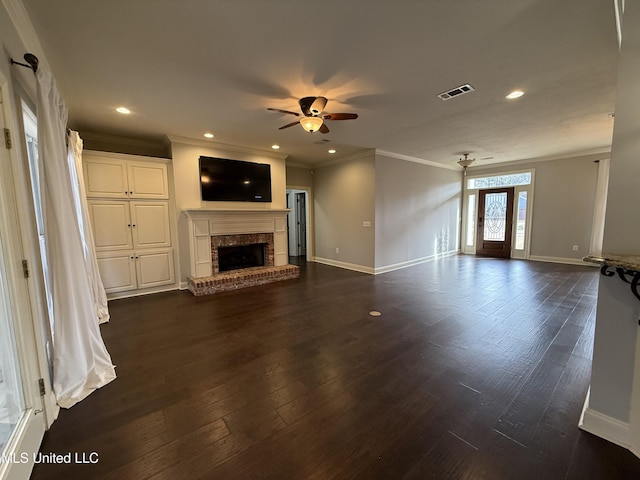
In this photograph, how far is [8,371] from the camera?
1545mm

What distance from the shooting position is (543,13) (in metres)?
1.80

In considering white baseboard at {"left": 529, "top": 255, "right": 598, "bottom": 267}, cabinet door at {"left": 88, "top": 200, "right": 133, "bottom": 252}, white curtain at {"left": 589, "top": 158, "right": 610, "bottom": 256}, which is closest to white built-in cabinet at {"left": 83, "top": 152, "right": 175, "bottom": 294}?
cabinet door at {"left": 88, "top": 200, "right": 133, "bottom": 252}

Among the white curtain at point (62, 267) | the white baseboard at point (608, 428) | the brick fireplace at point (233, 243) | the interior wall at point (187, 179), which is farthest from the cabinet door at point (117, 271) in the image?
the white baseboard at point (608, 428)

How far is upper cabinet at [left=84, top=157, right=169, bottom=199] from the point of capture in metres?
3.99

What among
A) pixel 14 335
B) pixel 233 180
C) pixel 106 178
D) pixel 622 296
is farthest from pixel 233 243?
pixel 622 296

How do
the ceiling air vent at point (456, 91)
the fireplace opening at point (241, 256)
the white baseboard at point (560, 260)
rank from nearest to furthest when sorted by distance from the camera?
1. the ceiling air vent at point (456, 91)
2. the fireplace opening at point (241, 256)
3. the white baseboard at point (560, 260)

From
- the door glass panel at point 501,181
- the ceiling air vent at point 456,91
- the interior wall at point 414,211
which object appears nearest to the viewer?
the ceiling air vent at point 456,91

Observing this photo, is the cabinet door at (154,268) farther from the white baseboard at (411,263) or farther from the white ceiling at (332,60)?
the white baseboard at (411,263)

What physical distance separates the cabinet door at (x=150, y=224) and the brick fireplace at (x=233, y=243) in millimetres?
396

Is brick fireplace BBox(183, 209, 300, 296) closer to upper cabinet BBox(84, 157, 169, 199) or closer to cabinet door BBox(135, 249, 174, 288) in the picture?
cabinet door BBox(135, 249, 174, 288)

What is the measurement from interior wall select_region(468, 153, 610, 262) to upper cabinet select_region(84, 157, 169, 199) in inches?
338

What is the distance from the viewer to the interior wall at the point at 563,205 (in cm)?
616

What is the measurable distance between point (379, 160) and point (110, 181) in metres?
4.95

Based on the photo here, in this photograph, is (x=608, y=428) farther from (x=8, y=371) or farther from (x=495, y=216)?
(x=495, y=216)
